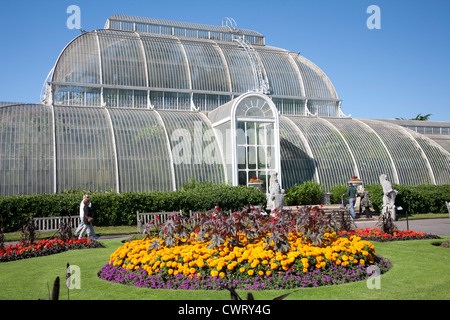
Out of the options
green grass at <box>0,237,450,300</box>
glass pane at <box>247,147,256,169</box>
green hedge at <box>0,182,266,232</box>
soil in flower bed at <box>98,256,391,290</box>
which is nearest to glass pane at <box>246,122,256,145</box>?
glass pane at <box>247,147,256,169</box>

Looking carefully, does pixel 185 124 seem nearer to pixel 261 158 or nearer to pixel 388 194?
pixel 261 158

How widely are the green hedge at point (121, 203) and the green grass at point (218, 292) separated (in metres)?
8.80

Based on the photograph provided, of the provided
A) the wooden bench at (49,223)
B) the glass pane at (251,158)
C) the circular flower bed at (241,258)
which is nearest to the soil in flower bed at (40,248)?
the wooden bench at (49,223)

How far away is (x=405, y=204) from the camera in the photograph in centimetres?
2678

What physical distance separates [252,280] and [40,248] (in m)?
8.70

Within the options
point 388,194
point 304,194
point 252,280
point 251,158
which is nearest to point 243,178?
point 251,158

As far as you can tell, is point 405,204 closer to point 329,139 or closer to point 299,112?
point 329,139

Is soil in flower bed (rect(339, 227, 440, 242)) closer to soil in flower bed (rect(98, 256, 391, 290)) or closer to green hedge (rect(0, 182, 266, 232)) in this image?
soil in flower bed (rect(98, 256, 391, 290))

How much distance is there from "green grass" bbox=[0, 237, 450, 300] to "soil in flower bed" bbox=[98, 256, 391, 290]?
0.90ft

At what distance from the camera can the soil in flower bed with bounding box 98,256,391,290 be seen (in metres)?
8.52

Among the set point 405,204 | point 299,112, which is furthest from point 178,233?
point 299,112

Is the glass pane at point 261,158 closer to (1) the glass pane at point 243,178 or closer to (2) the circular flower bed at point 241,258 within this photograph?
(1) the glass pane at point 243,178
